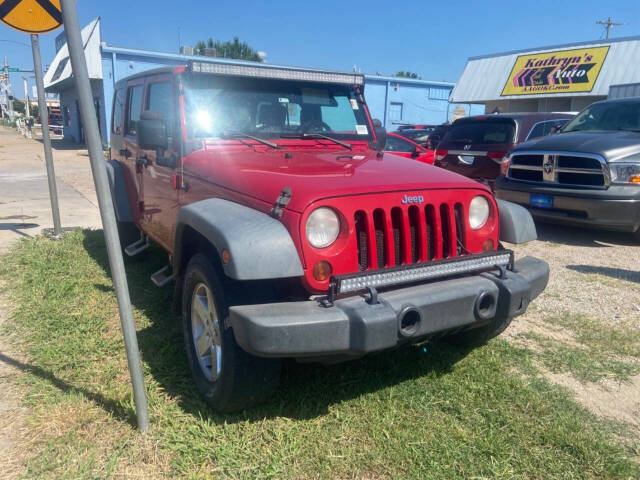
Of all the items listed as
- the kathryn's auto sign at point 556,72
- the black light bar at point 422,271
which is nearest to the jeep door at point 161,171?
the black light bar at point 422,271

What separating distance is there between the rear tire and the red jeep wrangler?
1cm

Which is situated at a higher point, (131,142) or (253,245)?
(131,142)

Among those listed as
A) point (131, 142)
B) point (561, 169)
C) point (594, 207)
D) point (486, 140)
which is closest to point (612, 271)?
point (594, 207)

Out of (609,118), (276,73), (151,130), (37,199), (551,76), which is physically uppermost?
(551,76)

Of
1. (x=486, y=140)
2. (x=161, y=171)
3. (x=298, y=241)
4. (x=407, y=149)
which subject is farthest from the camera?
(x=407, y=149)

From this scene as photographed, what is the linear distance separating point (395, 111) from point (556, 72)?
30.1ft

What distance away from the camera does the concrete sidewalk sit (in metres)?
7.77

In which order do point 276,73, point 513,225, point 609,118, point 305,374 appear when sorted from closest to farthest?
point 513,225
point 305,374
point 276,73
point 609,118

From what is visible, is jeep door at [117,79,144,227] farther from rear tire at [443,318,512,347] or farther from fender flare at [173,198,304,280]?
rear tire at [443,318,512,347]

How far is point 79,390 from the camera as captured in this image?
3.09 m

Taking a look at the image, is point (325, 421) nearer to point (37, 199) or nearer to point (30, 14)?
point (30, 14)

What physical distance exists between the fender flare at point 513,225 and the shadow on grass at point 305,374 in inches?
35.9

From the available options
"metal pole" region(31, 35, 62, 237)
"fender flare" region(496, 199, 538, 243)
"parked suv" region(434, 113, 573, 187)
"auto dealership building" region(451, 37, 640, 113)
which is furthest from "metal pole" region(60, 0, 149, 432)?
"auto dealership building" region(451, 37, 640, 113)

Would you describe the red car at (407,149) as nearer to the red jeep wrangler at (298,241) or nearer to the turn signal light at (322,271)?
the red jeep wrangler at (298,241)
